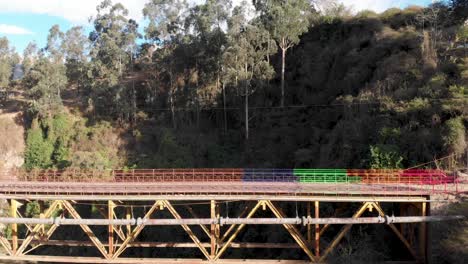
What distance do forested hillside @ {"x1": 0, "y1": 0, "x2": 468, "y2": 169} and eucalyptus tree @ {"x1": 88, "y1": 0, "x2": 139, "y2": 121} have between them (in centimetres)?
13

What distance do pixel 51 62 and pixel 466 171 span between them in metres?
38.0

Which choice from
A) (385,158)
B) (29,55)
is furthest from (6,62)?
(385,158)

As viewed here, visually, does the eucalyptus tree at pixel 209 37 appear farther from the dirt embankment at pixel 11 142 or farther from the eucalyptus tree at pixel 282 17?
the dirt embankment at pixel 11 142

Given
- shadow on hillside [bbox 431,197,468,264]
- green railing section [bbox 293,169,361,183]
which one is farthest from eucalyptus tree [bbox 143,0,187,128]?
shadow on hillside [bbox 431,197,468,264]

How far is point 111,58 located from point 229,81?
468 inches

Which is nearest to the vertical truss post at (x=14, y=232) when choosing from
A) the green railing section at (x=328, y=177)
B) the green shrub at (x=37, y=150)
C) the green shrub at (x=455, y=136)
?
the green railing section at (x=328, y=177)

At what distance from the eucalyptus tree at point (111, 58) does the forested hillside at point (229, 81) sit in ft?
0.44

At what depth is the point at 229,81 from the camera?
36.8 m

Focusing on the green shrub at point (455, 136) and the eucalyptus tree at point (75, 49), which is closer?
the green shrub at point (455, 136)

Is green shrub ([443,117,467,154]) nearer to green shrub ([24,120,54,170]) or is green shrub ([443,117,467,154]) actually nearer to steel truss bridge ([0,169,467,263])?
steel truss bridge ([0,169,467,263])

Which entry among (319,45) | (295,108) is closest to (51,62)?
(295,108)

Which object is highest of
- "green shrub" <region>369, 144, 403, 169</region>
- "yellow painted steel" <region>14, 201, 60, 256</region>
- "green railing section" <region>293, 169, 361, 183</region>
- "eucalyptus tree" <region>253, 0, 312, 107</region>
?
"eucalyptus tree" <region>253, 0, 312, 107</region>

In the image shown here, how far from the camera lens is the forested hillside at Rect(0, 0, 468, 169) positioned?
30703 mm

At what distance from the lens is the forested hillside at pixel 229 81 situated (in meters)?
30.7
